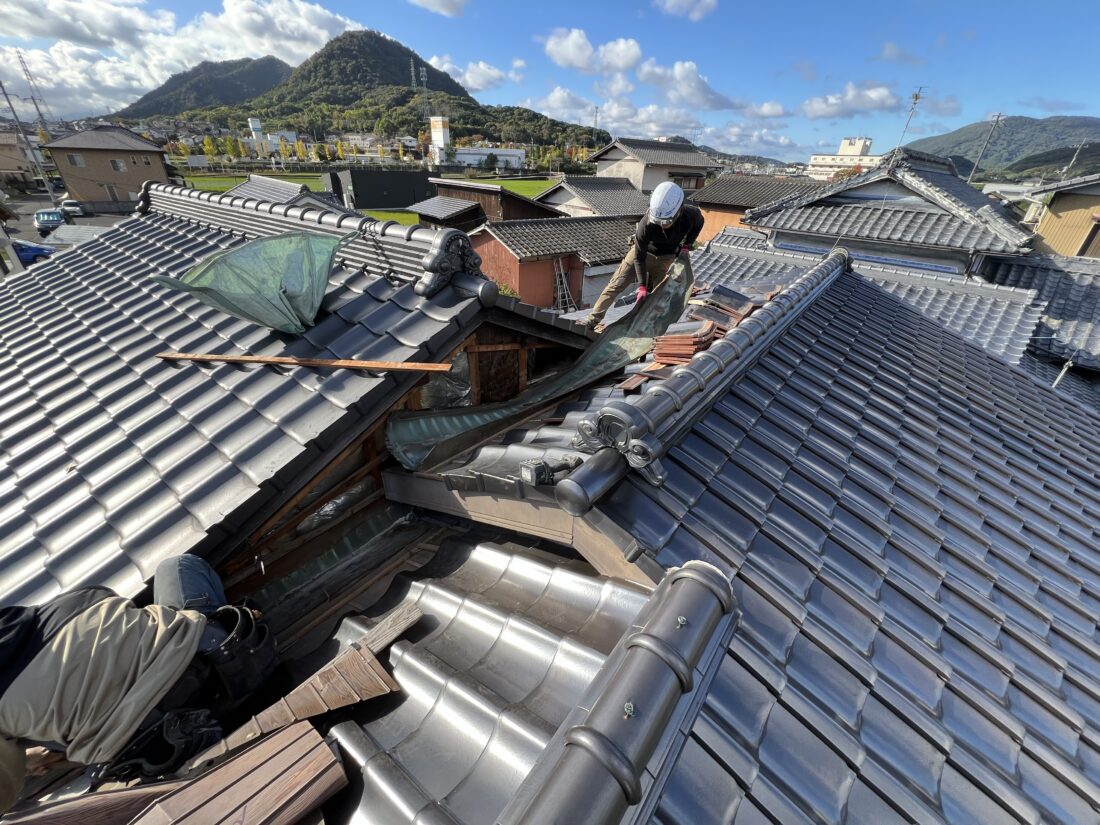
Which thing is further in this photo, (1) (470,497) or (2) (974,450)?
(2) (974,450)

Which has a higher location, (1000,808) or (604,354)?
(604,354)

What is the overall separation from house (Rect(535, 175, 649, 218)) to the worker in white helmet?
34.6 metres

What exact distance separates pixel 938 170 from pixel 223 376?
107ft

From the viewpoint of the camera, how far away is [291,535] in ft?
15.8

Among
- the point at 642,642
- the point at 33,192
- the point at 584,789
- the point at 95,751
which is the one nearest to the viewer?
the point at 584,789

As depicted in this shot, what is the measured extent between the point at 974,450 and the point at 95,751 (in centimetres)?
853

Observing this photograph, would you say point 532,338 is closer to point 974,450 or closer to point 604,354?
point 604,354

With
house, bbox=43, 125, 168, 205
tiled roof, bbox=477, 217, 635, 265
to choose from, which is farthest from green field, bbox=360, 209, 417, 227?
tiled roof, bbox=477, 217, 635, 265

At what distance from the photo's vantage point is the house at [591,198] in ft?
138

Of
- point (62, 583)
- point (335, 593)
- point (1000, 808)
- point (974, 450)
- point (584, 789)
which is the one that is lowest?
point (335, 593)

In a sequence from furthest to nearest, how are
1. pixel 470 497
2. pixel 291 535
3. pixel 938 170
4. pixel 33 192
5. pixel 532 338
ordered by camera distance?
pixel 33 192, pixel 938 170, pixel 532 338, pixel 291 535, pixel 470 497

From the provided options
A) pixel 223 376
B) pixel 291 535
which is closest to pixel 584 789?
pixel 291 535

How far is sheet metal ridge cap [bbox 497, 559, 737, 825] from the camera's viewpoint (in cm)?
171

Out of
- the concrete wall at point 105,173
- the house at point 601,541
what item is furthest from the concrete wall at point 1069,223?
the concrete wall at point 105,173
